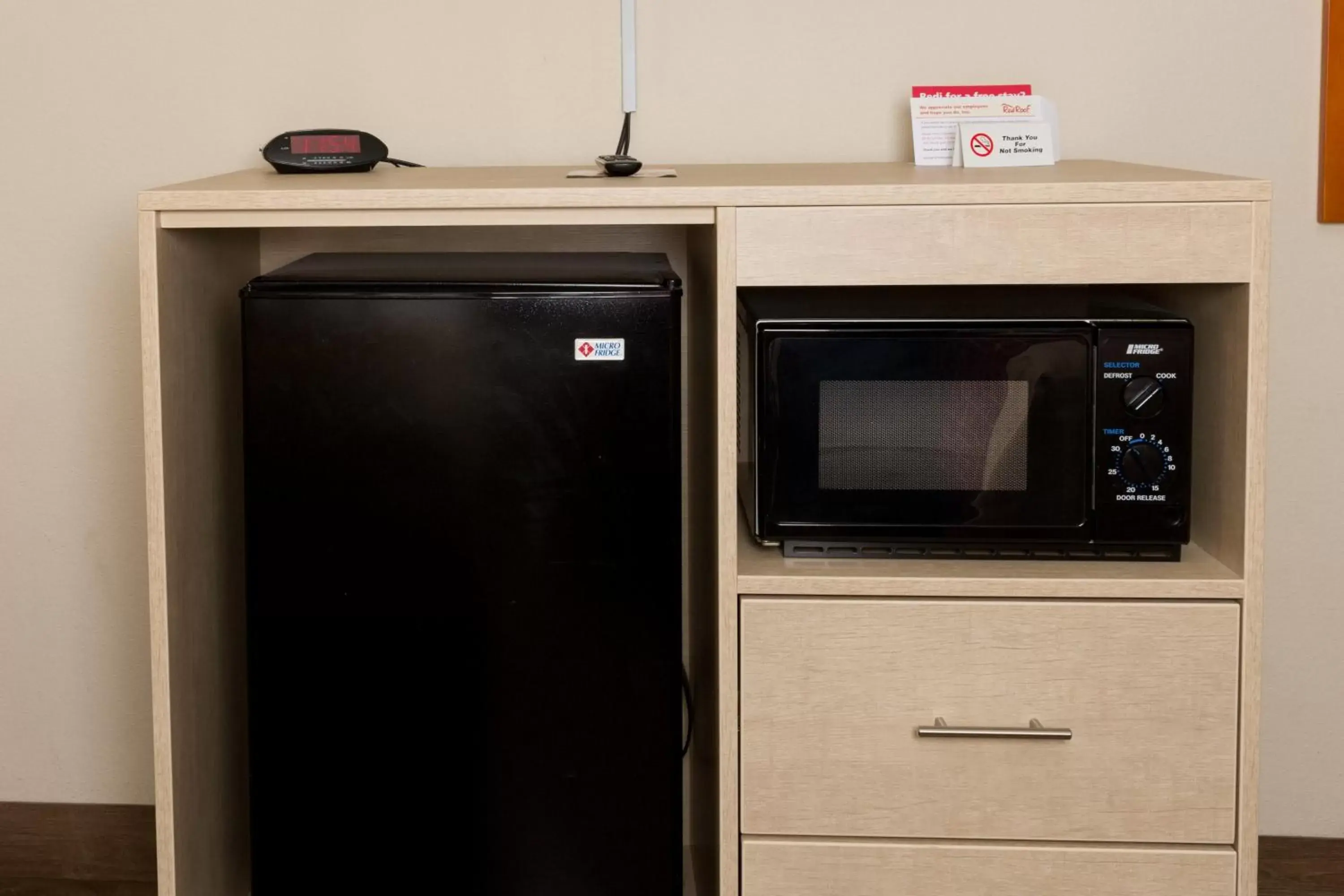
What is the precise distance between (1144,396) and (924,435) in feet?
0.74

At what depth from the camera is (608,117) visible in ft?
6.16

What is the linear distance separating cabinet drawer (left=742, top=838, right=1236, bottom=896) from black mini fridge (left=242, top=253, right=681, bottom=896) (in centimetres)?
13

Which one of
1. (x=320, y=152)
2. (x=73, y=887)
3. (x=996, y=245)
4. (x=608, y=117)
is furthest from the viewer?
(x=73, y=887)

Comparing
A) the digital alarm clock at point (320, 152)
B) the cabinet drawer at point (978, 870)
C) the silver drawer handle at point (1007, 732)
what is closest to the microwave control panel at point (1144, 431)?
the silver drawer handle at point (1007, 732)

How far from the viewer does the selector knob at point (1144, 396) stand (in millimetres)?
1436

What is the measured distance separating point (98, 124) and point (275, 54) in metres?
0.27

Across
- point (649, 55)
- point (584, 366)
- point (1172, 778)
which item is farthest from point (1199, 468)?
point (649, 55)

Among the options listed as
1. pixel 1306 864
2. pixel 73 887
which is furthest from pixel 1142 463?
pixel 73 887

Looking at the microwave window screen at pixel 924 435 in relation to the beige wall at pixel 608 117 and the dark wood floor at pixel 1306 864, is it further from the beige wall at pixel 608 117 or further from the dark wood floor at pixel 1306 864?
the dark wood floor at pixel 1306 864

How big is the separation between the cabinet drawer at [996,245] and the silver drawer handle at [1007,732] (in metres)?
0.45

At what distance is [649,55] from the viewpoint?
1858 mm

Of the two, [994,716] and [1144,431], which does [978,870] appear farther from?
[1144,431]

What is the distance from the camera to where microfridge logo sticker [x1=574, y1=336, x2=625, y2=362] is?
4.66ft

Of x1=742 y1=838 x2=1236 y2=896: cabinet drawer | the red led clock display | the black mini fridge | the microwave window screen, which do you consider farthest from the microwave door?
the red led clock display
